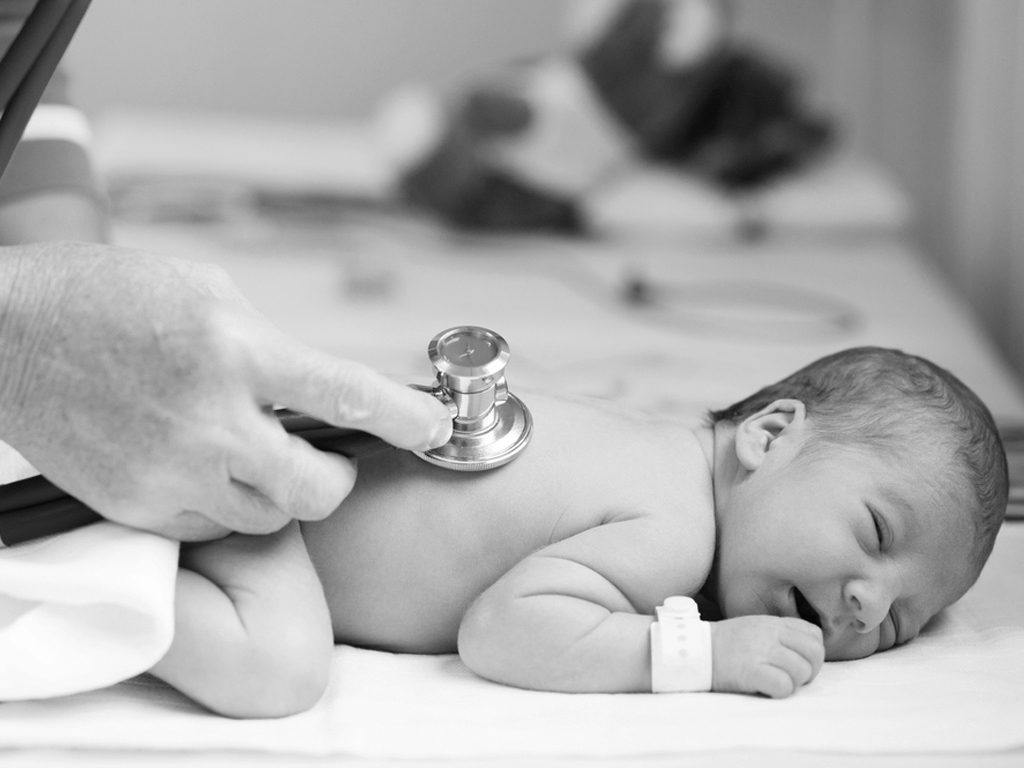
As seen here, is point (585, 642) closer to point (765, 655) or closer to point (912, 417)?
point (765, 655)

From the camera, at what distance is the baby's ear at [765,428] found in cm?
120

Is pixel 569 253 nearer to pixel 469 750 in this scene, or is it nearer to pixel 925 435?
pixel 925 435

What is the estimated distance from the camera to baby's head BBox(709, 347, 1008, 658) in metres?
1.12

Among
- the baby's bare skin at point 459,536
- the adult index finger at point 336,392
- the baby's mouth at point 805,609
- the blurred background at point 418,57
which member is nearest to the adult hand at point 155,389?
the adult index finger at point 336,392

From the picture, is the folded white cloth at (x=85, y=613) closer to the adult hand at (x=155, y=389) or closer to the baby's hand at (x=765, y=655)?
the adult hand at (x=155, y=389)

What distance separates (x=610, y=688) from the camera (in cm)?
106

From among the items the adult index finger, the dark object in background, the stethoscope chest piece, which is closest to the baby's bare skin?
the stethoscope chest piece

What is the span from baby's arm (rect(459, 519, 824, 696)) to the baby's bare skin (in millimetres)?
56

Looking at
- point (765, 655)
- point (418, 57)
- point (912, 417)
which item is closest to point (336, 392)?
point (765, 655)

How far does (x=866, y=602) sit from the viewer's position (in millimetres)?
1101

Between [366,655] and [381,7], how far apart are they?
2490 mm

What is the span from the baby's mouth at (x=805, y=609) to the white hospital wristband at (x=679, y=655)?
0.13m

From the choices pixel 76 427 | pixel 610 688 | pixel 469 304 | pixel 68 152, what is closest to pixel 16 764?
pixel 76 427

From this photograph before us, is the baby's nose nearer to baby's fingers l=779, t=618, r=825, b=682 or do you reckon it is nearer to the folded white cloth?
baby's fingers l=779, t=618, r=825, b=682
